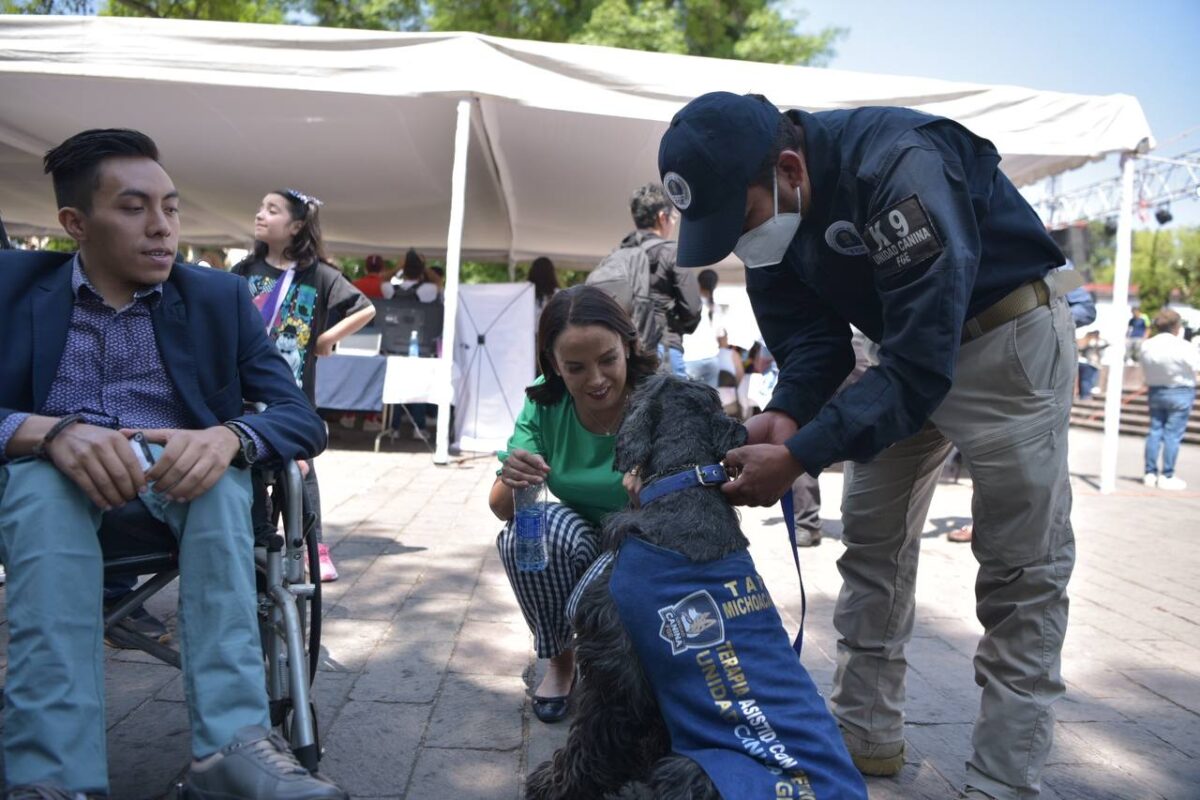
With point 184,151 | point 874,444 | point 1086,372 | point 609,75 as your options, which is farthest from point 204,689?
point 1086,372

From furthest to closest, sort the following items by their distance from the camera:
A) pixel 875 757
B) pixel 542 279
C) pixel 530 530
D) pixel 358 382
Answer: pixel 542 279 < pixel 358 382 < pixel 530 530 < pixel 875 757

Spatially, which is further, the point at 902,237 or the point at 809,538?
the point at 809,538

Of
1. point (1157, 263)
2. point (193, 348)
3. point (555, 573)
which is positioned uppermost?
point (1157, 263)

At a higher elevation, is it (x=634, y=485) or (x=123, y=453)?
(x=123, y=453)

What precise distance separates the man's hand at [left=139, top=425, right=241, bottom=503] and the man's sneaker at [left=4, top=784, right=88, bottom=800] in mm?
547

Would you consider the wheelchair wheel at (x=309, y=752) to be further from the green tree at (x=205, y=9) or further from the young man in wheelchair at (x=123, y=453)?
the green tree at (x=205, y=9)

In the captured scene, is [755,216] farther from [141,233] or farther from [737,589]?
[141,233]

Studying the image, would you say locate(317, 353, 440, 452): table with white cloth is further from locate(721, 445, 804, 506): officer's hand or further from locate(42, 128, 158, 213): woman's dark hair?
locate(721, 445, 804, 506): officer's hand

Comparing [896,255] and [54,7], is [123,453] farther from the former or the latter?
[54,7]

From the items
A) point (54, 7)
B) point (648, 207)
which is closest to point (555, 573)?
point (648, 207)

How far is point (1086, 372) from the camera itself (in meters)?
12.4

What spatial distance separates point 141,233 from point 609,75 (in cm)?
532

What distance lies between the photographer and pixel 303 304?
3.93m

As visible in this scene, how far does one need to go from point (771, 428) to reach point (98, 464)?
1493 mm
